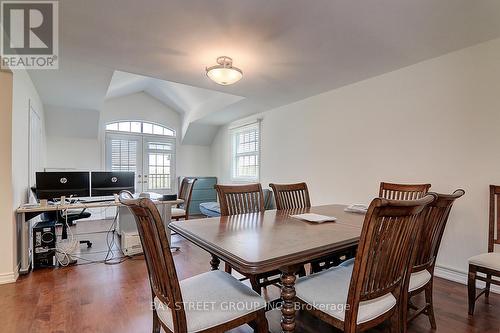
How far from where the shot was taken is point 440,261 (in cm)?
267

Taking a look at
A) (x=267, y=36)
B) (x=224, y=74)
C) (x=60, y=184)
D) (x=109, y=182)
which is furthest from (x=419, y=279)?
(x=60, y=184)

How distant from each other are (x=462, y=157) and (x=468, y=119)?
0.37 m

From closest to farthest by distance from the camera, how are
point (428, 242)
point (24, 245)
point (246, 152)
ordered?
point (428, 242) < point (24, 245) < point (246, 152)

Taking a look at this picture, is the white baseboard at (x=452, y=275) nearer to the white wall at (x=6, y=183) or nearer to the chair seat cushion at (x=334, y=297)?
the chair seat cushion at (x=334, y=297)

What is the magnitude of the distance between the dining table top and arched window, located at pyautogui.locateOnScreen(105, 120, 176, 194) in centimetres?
487

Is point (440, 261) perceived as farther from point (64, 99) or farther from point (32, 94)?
point (64, 99)

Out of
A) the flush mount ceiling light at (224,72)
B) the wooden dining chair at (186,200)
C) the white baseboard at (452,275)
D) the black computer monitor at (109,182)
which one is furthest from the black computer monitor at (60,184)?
the white baseboard at (452,275)

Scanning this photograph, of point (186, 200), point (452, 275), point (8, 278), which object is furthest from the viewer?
point (186, 200)

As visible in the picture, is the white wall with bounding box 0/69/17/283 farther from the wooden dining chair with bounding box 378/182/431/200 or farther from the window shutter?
the wooden dining chair with bounding box 378/182/431/200

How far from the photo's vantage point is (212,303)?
1.20 meters

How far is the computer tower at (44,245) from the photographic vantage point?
2812mm

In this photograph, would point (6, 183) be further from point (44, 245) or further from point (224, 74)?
point (224, 74)

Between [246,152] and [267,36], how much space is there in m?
3.60

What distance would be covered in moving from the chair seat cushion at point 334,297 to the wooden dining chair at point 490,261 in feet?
3.66
